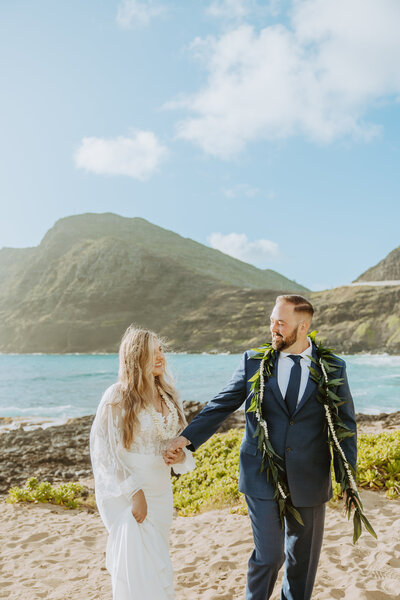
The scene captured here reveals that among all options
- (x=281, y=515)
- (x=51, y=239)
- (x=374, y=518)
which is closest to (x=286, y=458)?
(x=281, y=515)

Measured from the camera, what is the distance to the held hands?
3205 mm

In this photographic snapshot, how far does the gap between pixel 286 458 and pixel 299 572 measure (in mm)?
771

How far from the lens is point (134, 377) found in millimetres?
3195

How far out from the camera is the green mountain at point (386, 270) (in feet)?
344

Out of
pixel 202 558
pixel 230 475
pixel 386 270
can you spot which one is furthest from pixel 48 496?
pixel 386 270

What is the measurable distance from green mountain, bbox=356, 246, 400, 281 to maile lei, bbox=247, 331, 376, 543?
10790 centimetres

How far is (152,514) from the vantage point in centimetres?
313

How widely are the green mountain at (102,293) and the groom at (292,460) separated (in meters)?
89.3

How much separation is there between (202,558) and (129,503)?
2.53 meters

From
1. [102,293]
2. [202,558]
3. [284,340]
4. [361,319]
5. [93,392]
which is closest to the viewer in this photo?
[284,340]

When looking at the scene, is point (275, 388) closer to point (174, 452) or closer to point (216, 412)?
point (216, 412)

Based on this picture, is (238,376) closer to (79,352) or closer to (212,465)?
(212,465)

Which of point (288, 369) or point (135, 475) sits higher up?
point (288, 369)

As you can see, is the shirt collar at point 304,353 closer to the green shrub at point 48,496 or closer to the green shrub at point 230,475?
the green shrub at point 230,475
